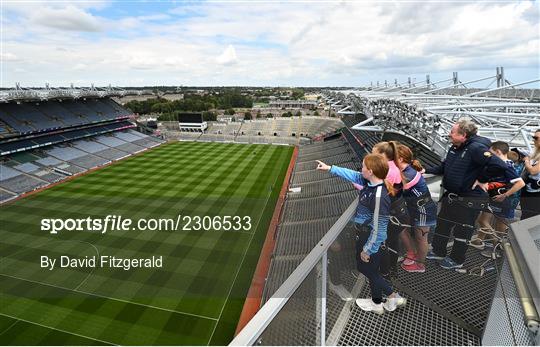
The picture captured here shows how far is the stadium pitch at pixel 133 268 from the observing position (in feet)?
34.1

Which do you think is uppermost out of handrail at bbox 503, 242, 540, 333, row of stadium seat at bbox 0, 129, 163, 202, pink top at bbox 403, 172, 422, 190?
pink top at bbox 403, 172, 422, 190

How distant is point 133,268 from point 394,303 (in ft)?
45.3

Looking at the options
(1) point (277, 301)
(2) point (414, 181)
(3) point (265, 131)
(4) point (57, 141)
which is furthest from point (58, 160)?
(1) point (277, 301)

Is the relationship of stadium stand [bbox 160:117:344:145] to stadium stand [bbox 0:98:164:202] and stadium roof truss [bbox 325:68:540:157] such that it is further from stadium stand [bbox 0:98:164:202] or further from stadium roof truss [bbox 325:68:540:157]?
stadium roof truss [bbox 325:68:540:157]

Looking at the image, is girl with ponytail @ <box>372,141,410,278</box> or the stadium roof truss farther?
the stadium roof truss

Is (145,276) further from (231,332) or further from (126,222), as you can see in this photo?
(126,222)

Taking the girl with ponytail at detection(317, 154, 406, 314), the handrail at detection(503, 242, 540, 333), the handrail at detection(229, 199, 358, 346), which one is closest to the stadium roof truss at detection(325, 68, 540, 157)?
the girl with ponytail at detection(317, 154, 406, 314)

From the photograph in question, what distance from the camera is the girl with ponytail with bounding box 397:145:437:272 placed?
3.19 meters

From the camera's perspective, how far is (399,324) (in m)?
2.51

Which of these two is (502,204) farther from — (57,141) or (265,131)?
(265,131)

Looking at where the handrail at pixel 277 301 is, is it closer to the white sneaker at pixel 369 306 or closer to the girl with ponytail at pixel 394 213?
the white sneaker at pixel 369 306

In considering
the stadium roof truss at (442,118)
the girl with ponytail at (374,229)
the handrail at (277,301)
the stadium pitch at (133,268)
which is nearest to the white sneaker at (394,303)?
the girl with ponytail at (374,229)

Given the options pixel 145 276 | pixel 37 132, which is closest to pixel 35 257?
pixel 145 276

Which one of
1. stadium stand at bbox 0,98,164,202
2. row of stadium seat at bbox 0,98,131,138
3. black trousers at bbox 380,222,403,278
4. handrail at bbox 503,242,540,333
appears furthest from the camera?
row of stadium seat at bbox 0,98,131,138
